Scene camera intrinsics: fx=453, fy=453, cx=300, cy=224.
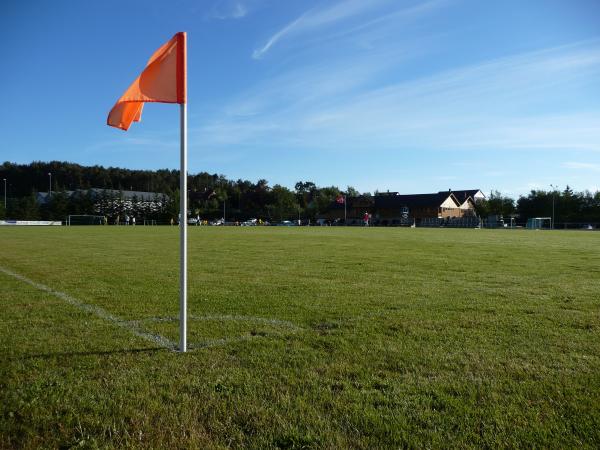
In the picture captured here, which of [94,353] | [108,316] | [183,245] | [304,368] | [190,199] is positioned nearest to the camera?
[304,368]

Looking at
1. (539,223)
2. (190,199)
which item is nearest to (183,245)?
(539,223)

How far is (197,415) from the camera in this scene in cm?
363

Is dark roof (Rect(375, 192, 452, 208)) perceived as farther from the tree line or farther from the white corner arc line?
the white corner arc line

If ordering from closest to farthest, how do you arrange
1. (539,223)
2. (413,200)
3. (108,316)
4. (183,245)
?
1. (183,245)
2. (108,316)
3. (539,223)
4. (413,200)

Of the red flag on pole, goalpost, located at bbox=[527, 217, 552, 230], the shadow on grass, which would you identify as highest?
the red flag on pole

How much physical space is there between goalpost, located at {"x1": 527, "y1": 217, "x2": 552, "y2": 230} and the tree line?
185cm

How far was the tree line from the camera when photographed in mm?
92688

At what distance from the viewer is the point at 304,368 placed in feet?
15.2

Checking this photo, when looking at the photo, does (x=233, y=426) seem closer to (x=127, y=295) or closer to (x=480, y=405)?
(x=480, y=405)

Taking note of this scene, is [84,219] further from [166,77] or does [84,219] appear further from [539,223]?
[166,77]

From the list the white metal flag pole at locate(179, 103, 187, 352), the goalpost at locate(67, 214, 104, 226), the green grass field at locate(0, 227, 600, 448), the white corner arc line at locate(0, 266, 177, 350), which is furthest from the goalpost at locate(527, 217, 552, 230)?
the goalpost at locate(67, 214, 104, 226)

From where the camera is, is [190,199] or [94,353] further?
[190,199]

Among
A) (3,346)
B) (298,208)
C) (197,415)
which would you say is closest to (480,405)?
(197,415)

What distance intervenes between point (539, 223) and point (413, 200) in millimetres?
32248
